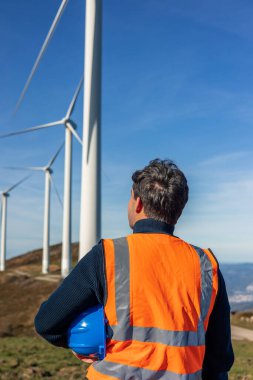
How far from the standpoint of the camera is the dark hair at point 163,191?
3033 mm

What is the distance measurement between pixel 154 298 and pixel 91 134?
42.8ft

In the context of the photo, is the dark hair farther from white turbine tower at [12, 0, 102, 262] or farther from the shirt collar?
white turbine tower at [12, 0, 102, 262]

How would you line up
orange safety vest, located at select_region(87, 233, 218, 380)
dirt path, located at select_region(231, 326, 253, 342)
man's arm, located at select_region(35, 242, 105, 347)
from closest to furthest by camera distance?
orange safety vest, located at select_region(87, 233, 218, 380)
man's arm, located at select_region(35, 242, 105, 347)
dirt path, located at select_region(231, 326, 253, 342)

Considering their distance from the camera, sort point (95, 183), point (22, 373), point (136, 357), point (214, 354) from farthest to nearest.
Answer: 1. point (95, 183)
2. point (22, 373)
3. point (214, 354)
4. point (136, 357)

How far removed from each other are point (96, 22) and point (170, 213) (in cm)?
1427

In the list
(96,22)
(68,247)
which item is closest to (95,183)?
(96,22)

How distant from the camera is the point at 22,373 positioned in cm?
1120

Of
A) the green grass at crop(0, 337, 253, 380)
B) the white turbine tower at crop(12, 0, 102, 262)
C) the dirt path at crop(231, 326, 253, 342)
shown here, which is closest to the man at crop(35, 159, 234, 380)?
the green grass at crop(0, 337, 253, 380)

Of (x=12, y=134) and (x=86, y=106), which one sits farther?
(x=12, y=134)

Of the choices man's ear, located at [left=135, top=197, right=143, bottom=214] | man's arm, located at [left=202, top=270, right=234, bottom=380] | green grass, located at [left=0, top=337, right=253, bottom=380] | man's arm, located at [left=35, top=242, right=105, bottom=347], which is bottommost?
green grass, located at [left=0, top=337, right=253, bottom=380]

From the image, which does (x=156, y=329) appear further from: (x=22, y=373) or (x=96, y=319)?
(x=22, y=373)

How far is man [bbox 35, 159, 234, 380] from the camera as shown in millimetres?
2637

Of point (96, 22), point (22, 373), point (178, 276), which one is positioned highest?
point (96, 22)

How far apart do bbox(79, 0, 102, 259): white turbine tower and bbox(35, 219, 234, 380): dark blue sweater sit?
11.4 meters
